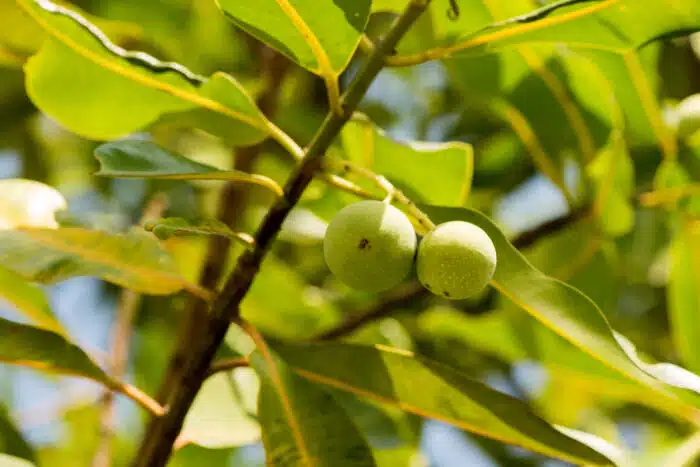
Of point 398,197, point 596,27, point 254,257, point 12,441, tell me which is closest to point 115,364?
point 12,441

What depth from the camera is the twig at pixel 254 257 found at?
2.43 feet

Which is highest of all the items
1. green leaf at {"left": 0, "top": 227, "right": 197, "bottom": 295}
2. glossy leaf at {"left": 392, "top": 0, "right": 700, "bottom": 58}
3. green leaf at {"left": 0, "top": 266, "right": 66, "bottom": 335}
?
glossy leaf at {"left": 392, "top": 0, "right": 700, "bottom": 58}

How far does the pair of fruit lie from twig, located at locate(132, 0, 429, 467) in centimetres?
9

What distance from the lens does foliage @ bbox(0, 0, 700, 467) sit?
770 mm

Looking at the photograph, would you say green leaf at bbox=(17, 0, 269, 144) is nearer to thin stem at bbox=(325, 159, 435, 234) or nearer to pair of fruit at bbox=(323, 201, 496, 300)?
thin stem at bbox=(325, 159, 435, 234)

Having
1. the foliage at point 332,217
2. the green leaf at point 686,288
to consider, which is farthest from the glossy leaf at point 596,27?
the green leaf at point 686,288

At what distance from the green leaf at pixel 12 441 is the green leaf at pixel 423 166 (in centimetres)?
59

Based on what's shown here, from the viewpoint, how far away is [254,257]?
771 mm

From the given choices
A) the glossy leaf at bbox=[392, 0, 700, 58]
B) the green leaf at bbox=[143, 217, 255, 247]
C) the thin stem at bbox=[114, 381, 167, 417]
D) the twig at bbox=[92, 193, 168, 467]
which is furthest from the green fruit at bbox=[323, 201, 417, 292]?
the twig at bbox=[92, 193, 168, 467]

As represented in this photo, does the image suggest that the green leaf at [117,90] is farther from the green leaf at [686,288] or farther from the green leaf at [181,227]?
the green leaf at [686,288]

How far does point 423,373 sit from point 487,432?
3.6 inches

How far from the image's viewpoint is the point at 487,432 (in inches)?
33.4

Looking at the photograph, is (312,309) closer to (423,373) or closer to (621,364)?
(423,373)

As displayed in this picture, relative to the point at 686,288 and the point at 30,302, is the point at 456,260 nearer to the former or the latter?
the point at 30,302
